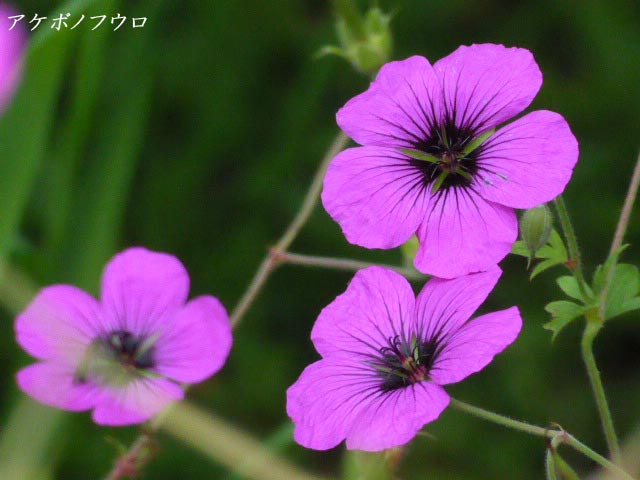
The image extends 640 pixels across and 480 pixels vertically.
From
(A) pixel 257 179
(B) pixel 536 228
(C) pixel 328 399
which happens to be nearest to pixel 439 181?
(B) pixel 536 228

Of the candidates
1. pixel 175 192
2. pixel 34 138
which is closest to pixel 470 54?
pixel 34 138

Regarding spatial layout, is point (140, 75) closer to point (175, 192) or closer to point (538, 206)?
point (175, 192)

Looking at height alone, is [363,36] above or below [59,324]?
above

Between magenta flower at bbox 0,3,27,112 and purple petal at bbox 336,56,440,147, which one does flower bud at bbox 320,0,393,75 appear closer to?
purple petal at bbox 336,56,440,147

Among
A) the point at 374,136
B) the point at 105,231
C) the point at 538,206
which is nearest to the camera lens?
the point at 538,206

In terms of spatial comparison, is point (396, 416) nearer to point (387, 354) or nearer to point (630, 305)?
point (387, 354)

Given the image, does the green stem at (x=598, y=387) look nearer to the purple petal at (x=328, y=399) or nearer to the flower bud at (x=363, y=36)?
the purple petal at (x=328, y=399)

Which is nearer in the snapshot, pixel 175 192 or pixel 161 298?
pixel 161 298
